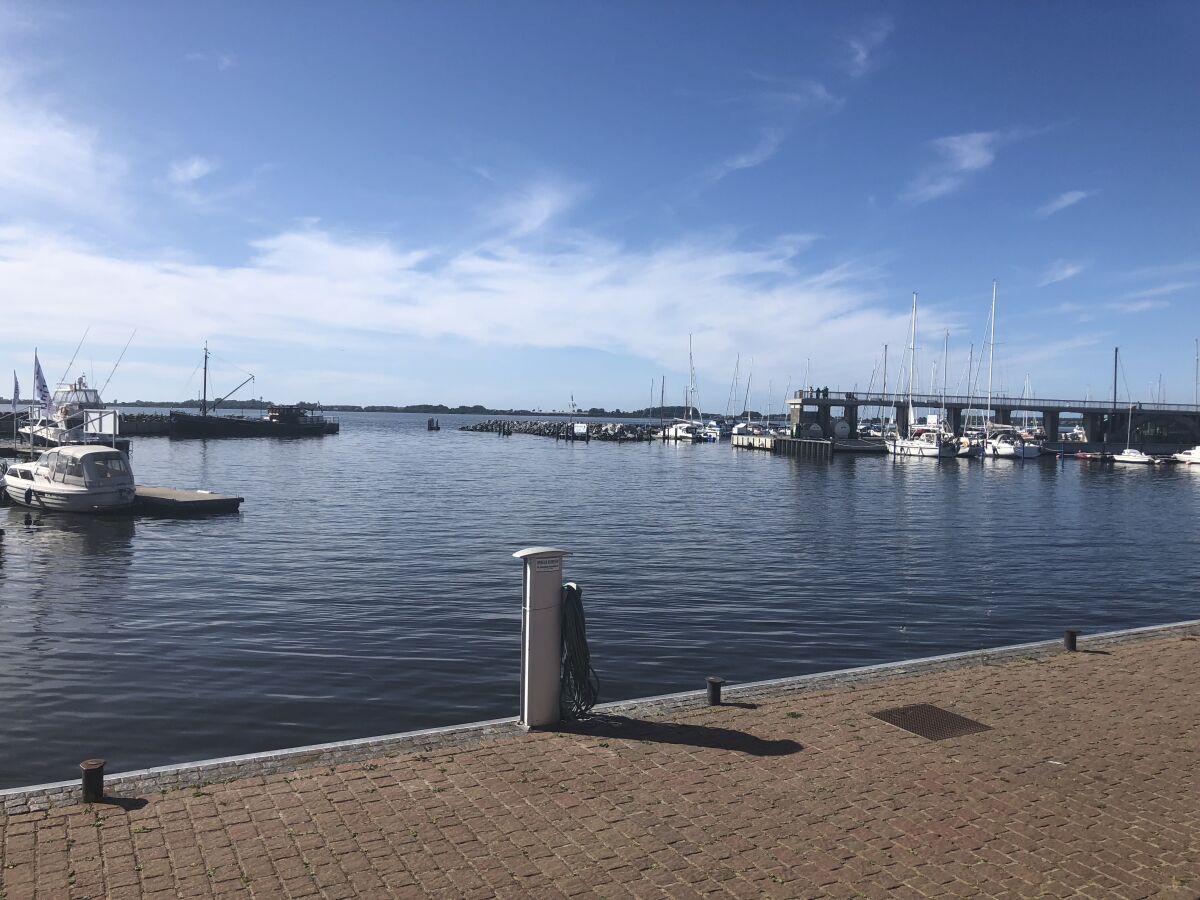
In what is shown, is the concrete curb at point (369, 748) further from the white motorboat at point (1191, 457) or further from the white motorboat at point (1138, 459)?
the white motorboat at point (1191, 457)

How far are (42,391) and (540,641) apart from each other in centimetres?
6102

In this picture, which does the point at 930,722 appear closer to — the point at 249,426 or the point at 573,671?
the point at 573,671

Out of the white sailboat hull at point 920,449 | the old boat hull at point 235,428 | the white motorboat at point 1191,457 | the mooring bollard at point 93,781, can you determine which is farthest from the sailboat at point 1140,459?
the old boat hull at point 235,428

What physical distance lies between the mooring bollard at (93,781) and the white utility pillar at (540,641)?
3781 mm

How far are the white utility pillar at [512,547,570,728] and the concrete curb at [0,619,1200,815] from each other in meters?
0.31

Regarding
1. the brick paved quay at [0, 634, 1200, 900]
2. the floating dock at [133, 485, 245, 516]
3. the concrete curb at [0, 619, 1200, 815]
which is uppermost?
the brick paved quay at [0, 634, 1200, 900]

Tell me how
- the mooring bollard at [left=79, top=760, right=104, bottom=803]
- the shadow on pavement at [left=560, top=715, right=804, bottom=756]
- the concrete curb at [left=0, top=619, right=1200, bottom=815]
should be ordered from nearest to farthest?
the mooring bollard at [left=79, top=760, right=104, bottom=803] < the concrete curb at [left=0, top=619, right=1200, bottom=815] < the shadow on pavement at [left=560, top=715, right=804, bottom=756]

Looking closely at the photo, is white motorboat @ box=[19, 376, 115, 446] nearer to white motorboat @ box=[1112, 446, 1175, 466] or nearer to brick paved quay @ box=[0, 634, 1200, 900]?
brick paved quay @ box=[0, 634, 1200, 900]

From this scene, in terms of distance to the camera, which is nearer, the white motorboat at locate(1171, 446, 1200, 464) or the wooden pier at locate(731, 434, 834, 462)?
the white motorboat at locate(1171, 446, 1200, 464)

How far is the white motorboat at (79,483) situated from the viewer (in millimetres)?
35094

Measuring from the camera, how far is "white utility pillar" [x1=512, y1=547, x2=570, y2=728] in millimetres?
9055

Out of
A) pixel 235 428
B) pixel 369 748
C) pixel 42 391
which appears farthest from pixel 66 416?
pixel 235 428

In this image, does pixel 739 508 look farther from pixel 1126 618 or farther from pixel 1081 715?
pixel 1081 715

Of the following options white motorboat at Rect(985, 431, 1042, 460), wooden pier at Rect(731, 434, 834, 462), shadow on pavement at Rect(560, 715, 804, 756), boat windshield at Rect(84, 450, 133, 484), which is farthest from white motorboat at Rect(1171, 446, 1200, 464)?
shadow on pavement at Rect(560, 715, 804, 756)
